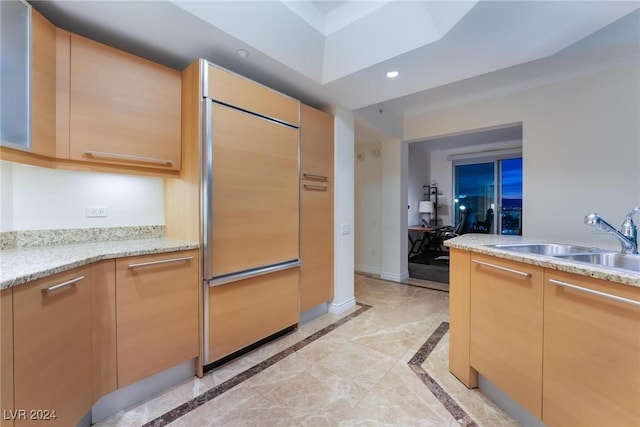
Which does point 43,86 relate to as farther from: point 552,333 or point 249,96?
point 552,333

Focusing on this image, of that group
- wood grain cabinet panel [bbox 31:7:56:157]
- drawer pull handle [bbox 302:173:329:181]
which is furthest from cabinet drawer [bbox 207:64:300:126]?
wood grain cabinet panel [bbox 31:7:56:157]

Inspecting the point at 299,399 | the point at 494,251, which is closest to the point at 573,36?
the point at 494,251

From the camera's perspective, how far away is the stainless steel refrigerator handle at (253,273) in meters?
1.91

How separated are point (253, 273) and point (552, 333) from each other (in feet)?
6.04

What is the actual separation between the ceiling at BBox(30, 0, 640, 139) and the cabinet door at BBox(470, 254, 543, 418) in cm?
146

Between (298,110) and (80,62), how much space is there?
1518 millimetres

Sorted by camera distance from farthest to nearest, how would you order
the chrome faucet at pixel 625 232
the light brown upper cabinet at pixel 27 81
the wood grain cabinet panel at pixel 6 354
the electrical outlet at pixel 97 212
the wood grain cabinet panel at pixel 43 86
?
the electrical outlet at pixel 97 212 → the chrome faucet at pixel 625 232 → the wood grain cabinet panel at pixel 43 86 → the light brown upper cabinet at pixel 27 81 → the wood grain cabinet panel at pixel 6 354

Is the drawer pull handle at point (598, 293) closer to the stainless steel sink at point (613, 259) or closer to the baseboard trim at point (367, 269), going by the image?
the stainless steel sink at point (613, 259)

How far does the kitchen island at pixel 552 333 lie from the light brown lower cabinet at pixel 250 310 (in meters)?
1.41

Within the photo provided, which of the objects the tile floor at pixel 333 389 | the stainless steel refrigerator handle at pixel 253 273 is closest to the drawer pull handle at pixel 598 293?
the tile floor at pixel 333 389

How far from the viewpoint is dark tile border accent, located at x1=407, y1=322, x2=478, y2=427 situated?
5.01 feet

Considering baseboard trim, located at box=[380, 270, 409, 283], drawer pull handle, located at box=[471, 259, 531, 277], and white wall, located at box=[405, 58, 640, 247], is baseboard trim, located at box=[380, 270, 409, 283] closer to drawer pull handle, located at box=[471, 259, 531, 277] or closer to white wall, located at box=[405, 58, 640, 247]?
white wall, located at box=[405, 58, 640, 247]

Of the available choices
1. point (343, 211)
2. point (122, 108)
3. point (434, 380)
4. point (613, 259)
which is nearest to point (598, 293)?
point (613, 259)

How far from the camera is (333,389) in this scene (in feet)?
5.82
